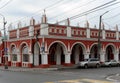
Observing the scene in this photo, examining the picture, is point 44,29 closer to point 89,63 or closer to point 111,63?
point 89,63

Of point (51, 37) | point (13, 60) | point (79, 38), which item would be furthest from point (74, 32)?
point (13, 60)

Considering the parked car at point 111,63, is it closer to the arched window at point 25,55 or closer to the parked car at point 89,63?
the parked car at point 89,63

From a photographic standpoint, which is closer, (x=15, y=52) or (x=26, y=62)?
(x=26, y=62)

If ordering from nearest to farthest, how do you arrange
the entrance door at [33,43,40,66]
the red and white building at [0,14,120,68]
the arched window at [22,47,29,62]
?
the red and white building at [0,14,120,68], the entrance door at [33,43,40,66], the arched window at [22,47,29,62]

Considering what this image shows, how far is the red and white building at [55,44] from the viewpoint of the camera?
45.9 meters

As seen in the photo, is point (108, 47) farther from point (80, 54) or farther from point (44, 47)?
point (44, 47)

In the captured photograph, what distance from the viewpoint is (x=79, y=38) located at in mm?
50031

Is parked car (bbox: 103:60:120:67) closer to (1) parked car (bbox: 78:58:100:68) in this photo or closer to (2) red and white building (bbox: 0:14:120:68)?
(2) red and white building (bbox: 0:14:120:68)

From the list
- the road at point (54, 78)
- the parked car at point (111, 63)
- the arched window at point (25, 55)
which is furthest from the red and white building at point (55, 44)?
the road at point (54, 78)

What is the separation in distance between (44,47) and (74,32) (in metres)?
7.85

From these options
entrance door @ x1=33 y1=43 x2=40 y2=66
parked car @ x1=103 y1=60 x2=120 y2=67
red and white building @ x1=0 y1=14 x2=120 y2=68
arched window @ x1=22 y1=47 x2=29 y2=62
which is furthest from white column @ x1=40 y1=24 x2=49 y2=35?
parked car @ x1=103 y1=60 x2=120 y2=67

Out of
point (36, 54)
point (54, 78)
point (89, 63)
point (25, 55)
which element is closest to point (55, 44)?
point (36, 54)

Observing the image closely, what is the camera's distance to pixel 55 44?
168ft

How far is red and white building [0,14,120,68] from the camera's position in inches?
1809
